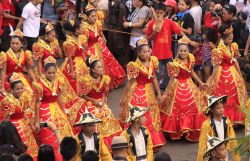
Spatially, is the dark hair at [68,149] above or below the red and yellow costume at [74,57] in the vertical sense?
below

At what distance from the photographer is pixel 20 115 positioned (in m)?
9.48

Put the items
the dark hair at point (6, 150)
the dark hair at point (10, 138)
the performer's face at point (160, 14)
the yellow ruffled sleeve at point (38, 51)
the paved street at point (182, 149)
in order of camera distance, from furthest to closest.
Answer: the performer's face at point (160, 14), the yellow ruffled sleeve at point (38, 51), the paved street at point (182, 149), the dark hair at point (10, 138), the dark hair at point (6, 150)

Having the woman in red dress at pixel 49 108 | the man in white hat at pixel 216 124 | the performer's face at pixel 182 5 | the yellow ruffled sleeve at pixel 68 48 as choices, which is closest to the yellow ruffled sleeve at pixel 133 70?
the woman in red dress at pixel 49 108

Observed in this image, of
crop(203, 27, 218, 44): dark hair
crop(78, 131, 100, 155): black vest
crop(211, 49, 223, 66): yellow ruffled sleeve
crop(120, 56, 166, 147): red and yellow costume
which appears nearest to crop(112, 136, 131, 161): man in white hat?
crop(78, 131, 100, 155): black vest

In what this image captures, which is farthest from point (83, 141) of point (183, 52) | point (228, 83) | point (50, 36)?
point (50, 36)

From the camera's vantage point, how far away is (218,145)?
762 centimetres

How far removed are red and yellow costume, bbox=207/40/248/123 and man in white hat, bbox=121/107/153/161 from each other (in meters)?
3.11

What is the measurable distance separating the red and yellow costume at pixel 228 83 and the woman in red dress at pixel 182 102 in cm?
40

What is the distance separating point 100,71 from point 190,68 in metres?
1.61

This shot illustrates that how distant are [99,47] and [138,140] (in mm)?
5642

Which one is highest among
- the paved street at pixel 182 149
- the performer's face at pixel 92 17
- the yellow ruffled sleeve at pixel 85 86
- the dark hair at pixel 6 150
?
the performer's face at pixel 92 17

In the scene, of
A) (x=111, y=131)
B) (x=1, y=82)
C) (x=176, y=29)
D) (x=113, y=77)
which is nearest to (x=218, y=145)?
(x=111, y=131)

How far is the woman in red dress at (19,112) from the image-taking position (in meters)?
9.25

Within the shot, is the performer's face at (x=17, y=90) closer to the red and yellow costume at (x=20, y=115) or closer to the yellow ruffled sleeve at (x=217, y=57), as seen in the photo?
the red and yellow costume at (x=20, y=115)
